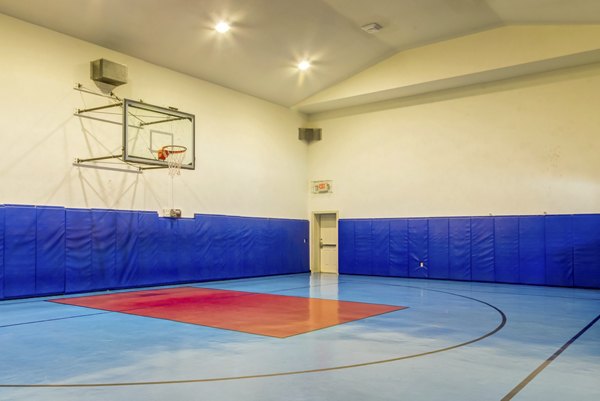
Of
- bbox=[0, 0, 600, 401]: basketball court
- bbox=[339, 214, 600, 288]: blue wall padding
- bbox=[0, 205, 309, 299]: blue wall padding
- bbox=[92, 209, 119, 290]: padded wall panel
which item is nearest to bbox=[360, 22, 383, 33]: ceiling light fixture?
bbox=[0, 0, 600, 401]: basketball court

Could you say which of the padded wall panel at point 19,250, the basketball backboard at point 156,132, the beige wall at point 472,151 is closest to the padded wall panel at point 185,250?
the basketball backboard at point 156,132

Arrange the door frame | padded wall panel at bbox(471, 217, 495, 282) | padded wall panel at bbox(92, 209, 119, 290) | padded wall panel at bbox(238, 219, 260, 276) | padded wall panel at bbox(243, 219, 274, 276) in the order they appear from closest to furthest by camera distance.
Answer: padded wall panel at bbox(92, 209, 119, 290)
padded wall panel at bbox(471, 217, 495, 282)
padded wall panel at bbox(238, 219, 260, 276)
padded wall panel at bbox(243, 219, 274, 276)
the door frame

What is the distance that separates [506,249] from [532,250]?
728 mm

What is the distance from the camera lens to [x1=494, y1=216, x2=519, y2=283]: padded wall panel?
14.6m

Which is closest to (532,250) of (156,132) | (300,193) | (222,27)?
(300,193)

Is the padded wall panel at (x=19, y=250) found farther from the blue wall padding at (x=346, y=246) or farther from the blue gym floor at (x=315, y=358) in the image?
the blue wall padding at (x=346, y=246)

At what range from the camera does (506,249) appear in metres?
14.8

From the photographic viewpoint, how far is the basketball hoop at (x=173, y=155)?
41.4ft

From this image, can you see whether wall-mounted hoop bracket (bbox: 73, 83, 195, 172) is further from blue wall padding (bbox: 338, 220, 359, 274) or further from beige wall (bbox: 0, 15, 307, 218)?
blue wall padding (bbox: 338, 220, 359, 274)

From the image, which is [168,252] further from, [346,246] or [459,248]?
[459,248]

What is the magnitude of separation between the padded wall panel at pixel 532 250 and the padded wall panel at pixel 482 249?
859 millimetres

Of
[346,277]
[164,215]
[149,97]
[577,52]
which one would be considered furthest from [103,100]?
[577,52]

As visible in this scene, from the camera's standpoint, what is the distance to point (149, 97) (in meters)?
13.7

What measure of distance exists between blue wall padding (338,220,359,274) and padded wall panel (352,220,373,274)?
17 centimetres
